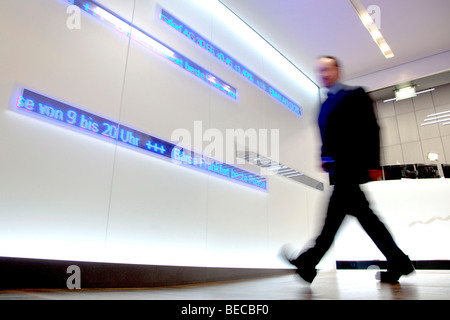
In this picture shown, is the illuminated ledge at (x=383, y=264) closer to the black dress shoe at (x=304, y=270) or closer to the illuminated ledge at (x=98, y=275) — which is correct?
the illuminated ledge at (x=98, y=275)

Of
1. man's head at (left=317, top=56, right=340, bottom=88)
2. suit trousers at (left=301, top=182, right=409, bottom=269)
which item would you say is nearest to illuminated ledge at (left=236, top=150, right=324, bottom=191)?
man's head at (left=317, top=56, right=340, bottom=88)

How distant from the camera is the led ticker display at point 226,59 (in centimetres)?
263

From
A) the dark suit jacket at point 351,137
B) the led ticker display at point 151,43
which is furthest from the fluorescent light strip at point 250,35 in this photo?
the dark suit jacket at point 351,137

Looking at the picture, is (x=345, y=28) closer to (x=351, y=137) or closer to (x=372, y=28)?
(x=372, y=28)

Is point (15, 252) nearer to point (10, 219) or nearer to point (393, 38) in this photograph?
point (10, 219)

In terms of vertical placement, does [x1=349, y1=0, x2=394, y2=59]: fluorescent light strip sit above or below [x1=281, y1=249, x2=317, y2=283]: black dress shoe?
above

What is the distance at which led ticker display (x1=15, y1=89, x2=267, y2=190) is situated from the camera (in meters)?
1.64

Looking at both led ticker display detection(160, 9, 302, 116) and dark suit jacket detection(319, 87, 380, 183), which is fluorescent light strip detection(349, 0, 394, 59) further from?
dark suit jacket detection(319, 87, 380, 183)

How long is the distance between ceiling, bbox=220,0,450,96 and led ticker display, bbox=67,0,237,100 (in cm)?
102

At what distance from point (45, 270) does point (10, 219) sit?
295 mm

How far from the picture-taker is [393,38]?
13.4 feet

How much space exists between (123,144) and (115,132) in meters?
0.09

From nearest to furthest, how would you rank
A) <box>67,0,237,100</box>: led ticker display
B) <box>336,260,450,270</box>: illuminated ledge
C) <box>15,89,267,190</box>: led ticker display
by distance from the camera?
<box>15,89,267,190</box>: led ticker display → <box>67,0,237,100</box>: led ticker display → <box>336,260,450,270</box>: illuminated ledge
